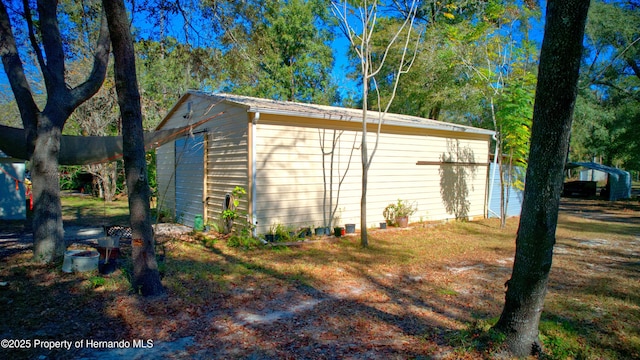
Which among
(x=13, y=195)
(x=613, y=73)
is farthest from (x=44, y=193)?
(x=613, y=73)

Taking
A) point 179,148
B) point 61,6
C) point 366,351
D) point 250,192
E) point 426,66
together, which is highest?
point 426,66

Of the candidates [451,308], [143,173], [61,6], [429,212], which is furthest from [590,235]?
[61,6]

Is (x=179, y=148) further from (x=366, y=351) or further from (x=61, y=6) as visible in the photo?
(x=366, y=351)

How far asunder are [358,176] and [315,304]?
4.96 meters

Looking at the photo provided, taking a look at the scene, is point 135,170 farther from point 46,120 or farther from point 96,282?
point 46,120

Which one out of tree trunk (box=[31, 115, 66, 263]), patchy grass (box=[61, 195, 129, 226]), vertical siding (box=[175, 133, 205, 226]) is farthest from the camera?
patchy grass (box=[61, 195, 129, 226])

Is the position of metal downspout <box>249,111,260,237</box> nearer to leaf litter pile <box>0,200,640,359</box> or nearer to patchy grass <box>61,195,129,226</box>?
leaf litter pile <box>0,200,640,359</box>

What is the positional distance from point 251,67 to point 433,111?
15.0 meters

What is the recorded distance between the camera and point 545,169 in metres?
2.75

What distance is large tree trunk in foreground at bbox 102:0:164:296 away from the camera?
13.8 feet

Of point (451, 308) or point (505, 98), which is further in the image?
point (505, 98)

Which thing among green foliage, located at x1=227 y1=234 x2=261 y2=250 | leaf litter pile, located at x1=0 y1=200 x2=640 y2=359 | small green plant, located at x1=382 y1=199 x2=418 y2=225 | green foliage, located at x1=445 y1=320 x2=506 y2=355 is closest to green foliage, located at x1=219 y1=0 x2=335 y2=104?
small green plant, located at x1=382 y1=199 x2=418 y2=225

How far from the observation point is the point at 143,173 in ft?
14.3

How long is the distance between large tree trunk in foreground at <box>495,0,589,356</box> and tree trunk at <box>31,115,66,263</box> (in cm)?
590
